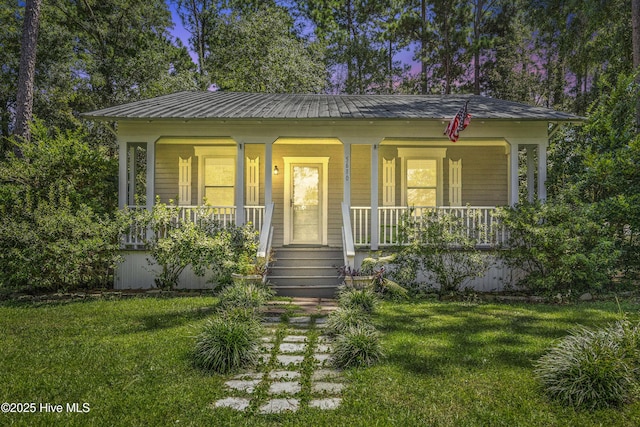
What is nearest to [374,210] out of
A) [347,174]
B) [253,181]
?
[347,174]

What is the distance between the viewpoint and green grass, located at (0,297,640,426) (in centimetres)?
317

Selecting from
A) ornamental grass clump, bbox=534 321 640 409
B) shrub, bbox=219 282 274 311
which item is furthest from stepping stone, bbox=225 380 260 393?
ornamental grass clump, bbox=534 321 640 409

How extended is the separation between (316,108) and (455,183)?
413 centimetres

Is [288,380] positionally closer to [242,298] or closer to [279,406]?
[279,406]

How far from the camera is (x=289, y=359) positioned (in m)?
4.47

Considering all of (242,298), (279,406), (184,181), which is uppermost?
(184,181)

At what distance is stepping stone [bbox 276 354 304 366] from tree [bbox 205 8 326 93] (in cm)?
1521

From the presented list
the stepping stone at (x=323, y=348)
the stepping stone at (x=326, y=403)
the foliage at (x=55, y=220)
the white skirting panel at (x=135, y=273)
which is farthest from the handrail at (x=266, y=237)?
the stepping stone at (x=326, y=403)

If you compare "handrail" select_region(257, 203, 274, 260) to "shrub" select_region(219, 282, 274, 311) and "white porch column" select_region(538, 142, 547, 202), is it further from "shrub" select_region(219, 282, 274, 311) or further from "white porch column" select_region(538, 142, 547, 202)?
"white porch column" select_region(538, 142, 547, 202)

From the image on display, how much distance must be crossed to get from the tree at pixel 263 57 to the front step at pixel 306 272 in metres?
10.7

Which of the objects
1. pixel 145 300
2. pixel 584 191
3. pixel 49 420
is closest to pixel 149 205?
pixel 145 300

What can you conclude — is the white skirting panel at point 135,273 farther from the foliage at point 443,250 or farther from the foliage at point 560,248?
the foliage at point 560,248

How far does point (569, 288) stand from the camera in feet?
25.5

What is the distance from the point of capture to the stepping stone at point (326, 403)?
3.37m
